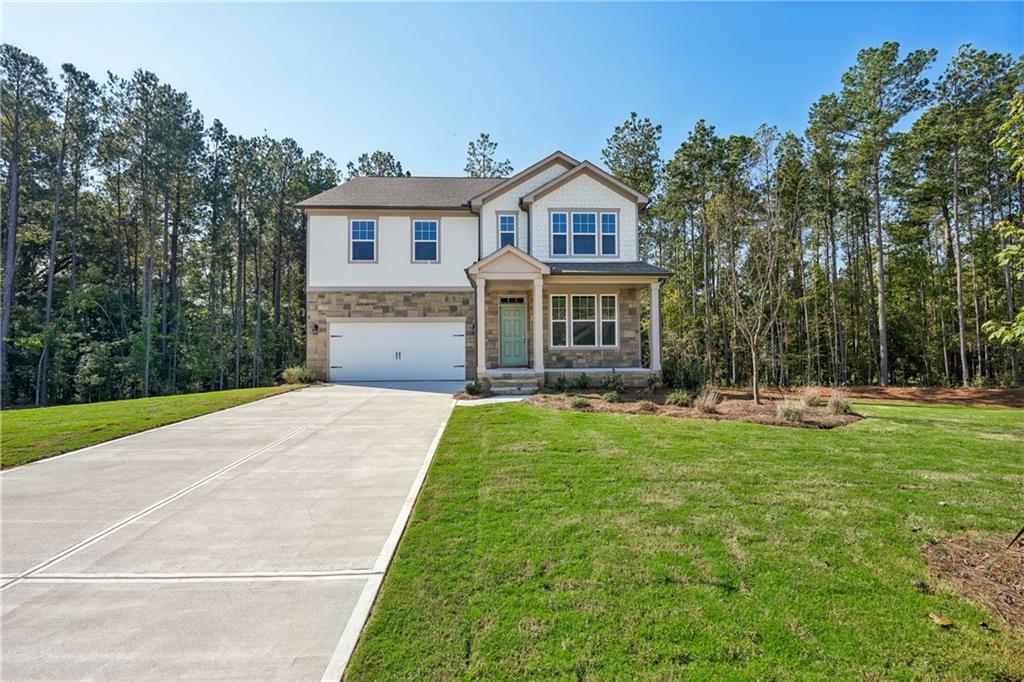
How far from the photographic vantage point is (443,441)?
6730 mm

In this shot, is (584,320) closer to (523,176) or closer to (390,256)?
(523,176)

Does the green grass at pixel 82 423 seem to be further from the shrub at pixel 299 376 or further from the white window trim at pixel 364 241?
the white window trim at pixel 364 241

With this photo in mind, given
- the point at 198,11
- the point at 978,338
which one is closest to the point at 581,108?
the point at 198,11

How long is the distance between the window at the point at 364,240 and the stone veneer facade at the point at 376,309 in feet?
4.33

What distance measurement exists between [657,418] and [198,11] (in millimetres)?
11535

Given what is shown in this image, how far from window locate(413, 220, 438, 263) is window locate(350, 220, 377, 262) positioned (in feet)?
4.81

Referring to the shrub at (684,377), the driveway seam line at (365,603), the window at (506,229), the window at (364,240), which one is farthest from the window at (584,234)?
the driveway seam line at (365,603)

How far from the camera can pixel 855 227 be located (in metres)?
22.6

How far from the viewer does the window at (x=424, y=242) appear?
16.1 metres

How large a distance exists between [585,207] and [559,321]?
3960 mm

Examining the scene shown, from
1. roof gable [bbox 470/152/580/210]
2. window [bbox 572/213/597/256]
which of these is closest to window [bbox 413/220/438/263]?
roof gable [bbox 470/152/580/210]

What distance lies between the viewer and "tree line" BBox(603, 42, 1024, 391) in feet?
50.2

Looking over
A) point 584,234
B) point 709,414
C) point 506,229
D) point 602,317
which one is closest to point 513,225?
point 506,229

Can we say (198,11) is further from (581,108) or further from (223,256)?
(223,256)
